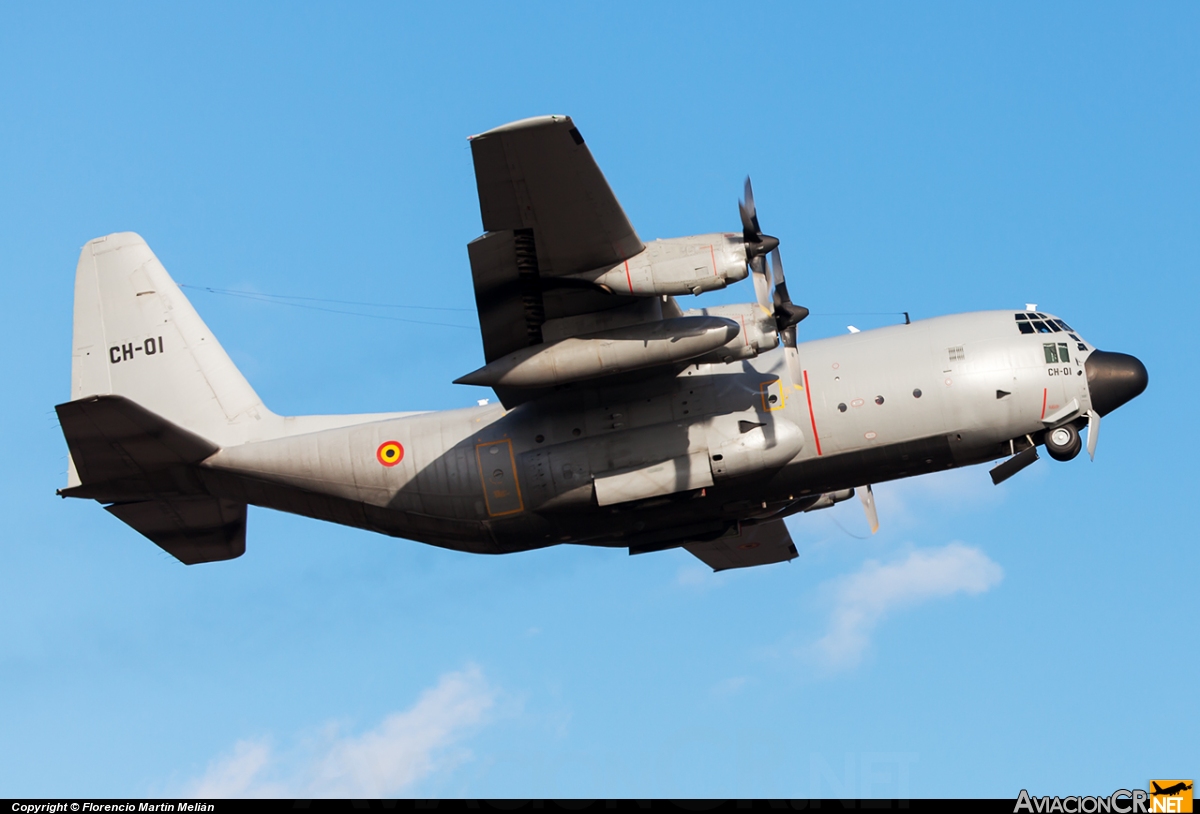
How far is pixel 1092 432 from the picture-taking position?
757 inches

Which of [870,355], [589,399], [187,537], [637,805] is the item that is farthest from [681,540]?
[187,537]

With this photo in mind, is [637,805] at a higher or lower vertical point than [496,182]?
lower

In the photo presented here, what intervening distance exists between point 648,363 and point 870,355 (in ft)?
12.8

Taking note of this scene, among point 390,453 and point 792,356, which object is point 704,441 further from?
point 390,453

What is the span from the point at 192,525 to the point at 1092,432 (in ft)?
48.7

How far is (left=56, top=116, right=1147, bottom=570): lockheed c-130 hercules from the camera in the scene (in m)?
17.7

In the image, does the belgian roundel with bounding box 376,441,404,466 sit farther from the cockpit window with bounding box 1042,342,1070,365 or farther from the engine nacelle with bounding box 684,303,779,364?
the cockpit window with bounding box 1042,342,1070,365

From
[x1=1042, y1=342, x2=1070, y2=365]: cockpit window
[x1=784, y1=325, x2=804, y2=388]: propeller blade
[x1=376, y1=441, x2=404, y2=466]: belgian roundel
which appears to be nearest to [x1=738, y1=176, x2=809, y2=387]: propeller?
[x1=784, y1=325, x2=804, y2=388]: propeller blade

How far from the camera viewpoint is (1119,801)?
15.3 meters

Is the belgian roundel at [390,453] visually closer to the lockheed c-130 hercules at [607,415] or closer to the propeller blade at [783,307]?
the lockheed c-130 hercules at [607,415]

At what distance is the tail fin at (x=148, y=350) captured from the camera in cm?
2144

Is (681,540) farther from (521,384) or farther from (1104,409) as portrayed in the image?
(1104,409)

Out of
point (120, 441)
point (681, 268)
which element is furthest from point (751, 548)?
point (120, 441)

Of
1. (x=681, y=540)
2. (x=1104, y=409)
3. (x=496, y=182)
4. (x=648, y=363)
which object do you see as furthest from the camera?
(x=681, y=540)
